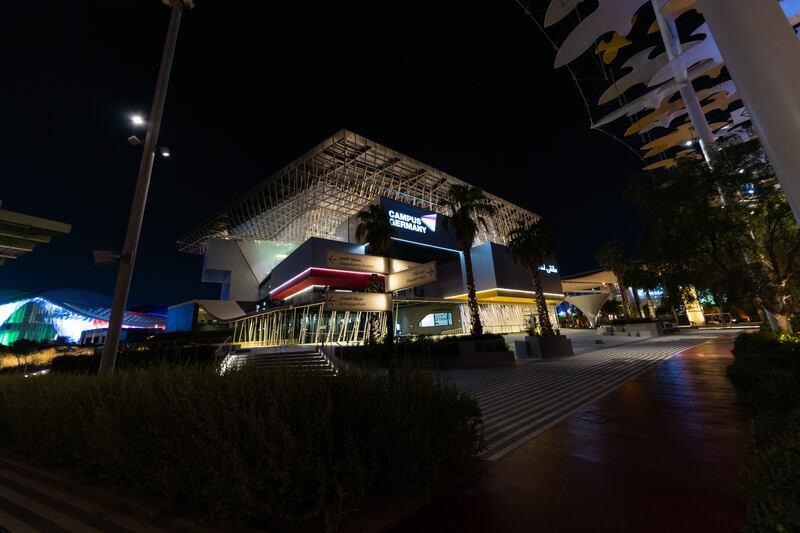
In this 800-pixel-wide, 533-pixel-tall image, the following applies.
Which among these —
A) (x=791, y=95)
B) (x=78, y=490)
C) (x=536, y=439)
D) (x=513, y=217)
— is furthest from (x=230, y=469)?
(x=513, y=217)

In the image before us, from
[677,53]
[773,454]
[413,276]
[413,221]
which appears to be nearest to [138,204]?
[413,276]

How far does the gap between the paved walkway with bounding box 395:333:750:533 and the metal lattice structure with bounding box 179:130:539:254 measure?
31.7 meters

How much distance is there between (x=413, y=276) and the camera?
1076 centimetres

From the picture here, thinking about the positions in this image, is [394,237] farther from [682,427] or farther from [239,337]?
[682,427]

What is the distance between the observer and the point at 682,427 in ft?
18.2

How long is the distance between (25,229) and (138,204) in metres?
11.7

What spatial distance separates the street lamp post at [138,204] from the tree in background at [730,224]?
56.7 feet

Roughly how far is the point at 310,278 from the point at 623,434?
29.5 m

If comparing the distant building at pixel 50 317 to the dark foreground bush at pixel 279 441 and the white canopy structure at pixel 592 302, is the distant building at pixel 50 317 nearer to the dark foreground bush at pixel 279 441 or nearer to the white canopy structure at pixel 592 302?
the dark foreground bush at pixel 279 441

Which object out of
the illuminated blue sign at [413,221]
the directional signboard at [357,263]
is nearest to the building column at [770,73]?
the directional signboard at [357,263]

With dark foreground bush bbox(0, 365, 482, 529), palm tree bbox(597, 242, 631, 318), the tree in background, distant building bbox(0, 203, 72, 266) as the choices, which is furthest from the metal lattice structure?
dark foreground bush bbox(0, 365, 482, 529)

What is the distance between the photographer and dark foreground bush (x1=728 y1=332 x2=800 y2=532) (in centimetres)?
184

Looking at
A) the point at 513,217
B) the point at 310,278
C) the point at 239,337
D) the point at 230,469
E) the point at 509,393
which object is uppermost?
the point at 513,217

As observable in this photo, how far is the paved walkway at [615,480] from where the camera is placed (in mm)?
2973
